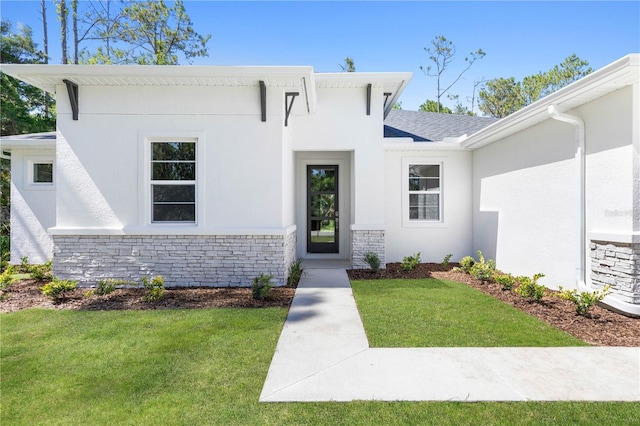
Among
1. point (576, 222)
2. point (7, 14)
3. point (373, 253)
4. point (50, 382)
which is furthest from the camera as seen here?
point (7, 14)

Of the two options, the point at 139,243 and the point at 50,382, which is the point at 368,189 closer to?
the point at 139,243

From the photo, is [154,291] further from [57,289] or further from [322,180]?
[322,180]

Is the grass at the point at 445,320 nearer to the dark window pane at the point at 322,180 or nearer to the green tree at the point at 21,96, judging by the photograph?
the dark window pane at the point at 322,180

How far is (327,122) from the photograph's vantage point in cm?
813

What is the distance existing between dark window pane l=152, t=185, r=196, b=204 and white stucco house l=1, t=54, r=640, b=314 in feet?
0.09

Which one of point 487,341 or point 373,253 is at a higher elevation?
point 373,253

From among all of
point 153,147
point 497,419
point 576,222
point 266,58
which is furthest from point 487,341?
point 266,58

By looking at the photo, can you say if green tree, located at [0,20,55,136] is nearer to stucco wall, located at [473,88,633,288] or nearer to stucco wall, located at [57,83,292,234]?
stucco wall, located at [57,83,292,234]

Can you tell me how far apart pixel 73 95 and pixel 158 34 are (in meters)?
16.3

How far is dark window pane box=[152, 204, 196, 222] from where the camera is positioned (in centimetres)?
655

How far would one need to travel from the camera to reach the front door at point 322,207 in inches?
383

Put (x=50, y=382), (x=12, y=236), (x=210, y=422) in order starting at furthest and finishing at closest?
(x=12, y=236) → (x=50, y=382) → (x=210, y=422)

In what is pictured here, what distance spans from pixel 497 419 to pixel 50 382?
397 centimetres

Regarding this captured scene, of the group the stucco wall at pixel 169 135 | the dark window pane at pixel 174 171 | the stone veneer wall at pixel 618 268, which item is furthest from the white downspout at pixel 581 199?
the dark window pane at pixel 174 171
